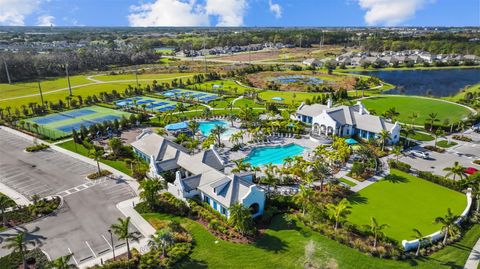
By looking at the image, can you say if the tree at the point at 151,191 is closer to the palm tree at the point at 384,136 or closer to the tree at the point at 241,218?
the tree at the point at 241,218

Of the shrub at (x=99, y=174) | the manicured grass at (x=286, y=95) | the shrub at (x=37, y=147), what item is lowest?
the shrub at (x=99, y=174)

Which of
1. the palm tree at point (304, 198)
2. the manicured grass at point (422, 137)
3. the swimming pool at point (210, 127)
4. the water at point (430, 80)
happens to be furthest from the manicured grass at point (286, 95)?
the palm tree at point (304, 198)

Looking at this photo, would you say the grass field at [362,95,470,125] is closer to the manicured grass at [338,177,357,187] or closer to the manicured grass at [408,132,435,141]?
the manicured grass at [408,132,435,141]

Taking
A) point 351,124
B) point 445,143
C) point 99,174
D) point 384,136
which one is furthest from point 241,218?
point 445,143

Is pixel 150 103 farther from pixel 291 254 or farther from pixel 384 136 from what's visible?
pixel 291 254

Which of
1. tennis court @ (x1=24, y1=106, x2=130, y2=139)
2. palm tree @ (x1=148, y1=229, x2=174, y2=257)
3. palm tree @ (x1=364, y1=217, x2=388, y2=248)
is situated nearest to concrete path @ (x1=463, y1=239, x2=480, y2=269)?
palm tree @ (x1=364, y1=217, x2=388, y2=248)

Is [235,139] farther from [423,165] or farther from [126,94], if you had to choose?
[126,94]
